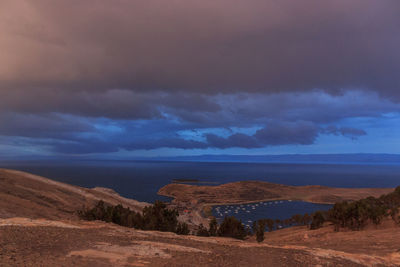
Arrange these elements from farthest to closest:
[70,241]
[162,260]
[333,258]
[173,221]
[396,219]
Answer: [396,219] < [173,221] < [333,258] < [70,241] < [162,260]

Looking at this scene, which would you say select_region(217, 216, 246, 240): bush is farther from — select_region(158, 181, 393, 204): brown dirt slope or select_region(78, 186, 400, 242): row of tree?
select_region(158, 181, 393, 204): brown dirt slope

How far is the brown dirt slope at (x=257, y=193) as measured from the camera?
91500 millimetres

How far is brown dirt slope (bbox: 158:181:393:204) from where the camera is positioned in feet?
300

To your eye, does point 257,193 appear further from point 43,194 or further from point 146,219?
point 146,219

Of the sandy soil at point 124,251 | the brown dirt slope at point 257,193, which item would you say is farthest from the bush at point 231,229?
the brown dirt slope at point 257,193

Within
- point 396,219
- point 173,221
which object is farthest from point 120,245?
point 396,219

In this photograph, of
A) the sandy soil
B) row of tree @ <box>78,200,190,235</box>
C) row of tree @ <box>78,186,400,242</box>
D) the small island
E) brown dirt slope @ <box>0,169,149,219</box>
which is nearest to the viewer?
the sandy soil

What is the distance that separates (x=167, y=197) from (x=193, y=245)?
3432 inches

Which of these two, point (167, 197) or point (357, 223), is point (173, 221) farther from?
point (167, 197)

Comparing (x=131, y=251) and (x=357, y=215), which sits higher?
(x=131, y=251)

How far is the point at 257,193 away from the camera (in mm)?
99812

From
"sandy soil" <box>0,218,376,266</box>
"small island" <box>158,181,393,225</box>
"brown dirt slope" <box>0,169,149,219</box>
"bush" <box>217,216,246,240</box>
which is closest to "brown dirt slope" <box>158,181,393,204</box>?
"small island" <box>158,181,393,225</box>

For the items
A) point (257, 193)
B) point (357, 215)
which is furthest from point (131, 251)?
point (257, 193)

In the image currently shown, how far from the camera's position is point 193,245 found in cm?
1212
